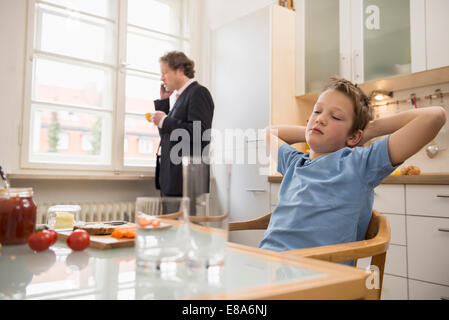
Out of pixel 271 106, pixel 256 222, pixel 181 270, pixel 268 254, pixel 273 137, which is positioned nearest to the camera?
pixel 181 270

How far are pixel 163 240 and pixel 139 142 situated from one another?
3.18 m

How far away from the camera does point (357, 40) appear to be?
2.87m

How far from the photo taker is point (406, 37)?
2566 mm

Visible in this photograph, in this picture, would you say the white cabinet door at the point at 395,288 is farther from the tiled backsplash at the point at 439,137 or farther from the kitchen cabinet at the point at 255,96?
the kitchen cabinet at the point at 255,96

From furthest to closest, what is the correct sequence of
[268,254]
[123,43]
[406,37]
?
[123,43], [406,37], [268,254]

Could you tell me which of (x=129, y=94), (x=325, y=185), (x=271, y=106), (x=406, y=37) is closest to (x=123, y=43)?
(x=129, y=94)

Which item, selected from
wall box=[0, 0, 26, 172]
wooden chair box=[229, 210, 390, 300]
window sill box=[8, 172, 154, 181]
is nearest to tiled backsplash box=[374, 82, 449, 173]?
wooden chair box=[229, 210, 390, 300]

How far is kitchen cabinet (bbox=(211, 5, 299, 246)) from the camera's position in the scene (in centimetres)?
319

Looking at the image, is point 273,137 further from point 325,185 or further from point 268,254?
point 268,254

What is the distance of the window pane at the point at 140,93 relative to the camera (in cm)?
358

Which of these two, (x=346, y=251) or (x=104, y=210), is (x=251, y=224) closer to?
(x=346, y=251)

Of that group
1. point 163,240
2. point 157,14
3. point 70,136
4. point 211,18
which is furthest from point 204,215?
point 211,18

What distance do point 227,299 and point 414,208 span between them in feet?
6.48

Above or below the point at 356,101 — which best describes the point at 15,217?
below
